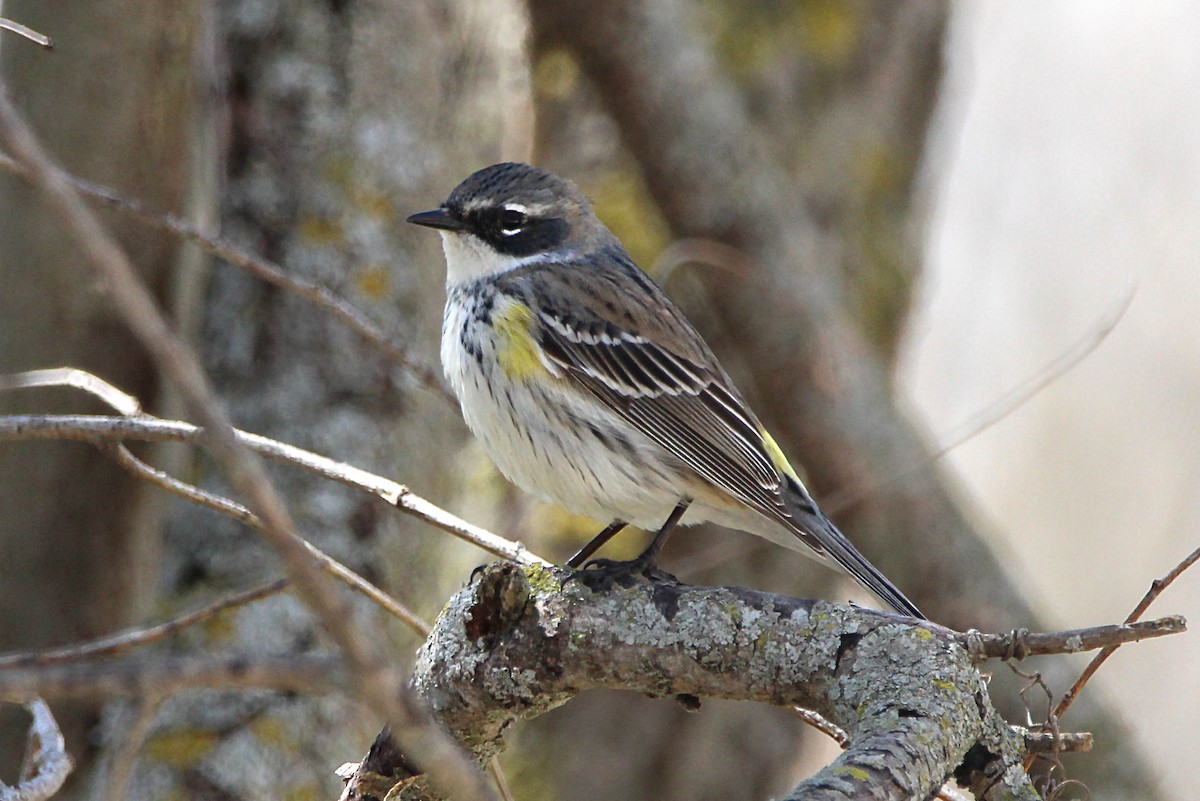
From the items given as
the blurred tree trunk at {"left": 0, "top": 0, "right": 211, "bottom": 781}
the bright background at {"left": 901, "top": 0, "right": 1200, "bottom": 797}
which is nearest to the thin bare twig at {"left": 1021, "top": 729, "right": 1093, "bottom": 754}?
the blurred tree trunk at {"left": 0, "top": 0, "right": 211, "bottom": 781}

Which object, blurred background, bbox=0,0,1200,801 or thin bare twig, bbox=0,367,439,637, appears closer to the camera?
thin bare twig, bbox=0,367,439,637

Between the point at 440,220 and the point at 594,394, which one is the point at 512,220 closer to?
the point at 440,220

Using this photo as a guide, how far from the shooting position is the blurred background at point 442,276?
4.63m

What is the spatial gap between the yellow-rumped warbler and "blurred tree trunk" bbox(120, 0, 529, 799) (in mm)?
607

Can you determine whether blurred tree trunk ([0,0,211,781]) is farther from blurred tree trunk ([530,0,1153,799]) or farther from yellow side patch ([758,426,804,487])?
blurred tree trunk ([530,0,1153,799])

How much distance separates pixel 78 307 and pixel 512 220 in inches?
65.8

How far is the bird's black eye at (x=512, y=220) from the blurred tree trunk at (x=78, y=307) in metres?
1.23

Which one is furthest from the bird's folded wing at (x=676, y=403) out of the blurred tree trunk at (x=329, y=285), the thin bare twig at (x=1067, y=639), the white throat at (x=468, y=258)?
the thin bare twig at (x=1067, y=639)

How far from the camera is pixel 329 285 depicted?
17.7 feet

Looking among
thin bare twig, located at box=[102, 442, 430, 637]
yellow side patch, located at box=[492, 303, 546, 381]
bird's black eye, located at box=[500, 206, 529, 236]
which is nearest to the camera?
thin bare twig, located at box=[102, 442, 430, 637]

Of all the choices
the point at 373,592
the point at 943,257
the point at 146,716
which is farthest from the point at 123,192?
the point at 943,257

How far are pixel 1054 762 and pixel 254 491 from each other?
2.01m

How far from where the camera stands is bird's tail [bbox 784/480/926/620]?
14.3 feet

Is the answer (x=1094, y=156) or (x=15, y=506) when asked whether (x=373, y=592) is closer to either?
(x=15, y=506)
